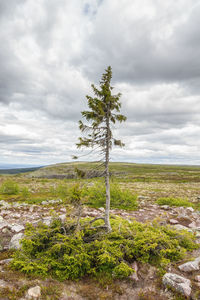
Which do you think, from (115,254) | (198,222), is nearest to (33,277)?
(115,254)

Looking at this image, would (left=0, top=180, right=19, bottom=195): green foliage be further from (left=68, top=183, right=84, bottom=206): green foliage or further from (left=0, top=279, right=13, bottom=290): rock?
(left=0, top=279, right=13, bottom=290): rock

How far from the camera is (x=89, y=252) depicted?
5.59 m

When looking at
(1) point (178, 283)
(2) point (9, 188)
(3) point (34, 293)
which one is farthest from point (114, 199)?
(2) point (9, 188)

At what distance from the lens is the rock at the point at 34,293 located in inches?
166

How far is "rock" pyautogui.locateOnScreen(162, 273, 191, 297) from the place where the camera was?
456 centimetres

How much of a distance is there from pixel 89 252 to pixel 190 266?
12.2 feet

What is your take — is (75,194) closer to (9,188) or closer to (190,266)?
(190,266)

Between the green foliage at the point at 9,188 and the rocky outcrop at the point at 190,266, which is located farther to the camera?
the green foliage at the point at 9,188

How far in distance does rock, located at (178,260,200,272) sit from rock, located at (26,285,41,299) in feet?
16.1

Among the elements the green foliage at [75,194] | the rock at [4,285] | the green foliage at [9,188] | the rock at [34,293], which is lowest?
the green foliage at [9,188]

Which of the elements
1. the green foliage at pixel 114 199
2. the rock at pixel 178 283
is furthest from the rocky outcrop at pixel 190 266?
the green foliage at pixel 114 199

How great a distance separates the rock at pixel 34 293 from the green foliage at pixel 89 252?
0.54 m

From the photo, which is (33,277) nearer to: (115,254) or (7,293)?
(7,293)

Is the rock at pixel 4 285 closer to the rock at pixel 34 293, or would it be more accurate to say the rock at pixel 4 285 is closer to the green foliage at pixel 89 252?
the green foliage at pixel 89 252
